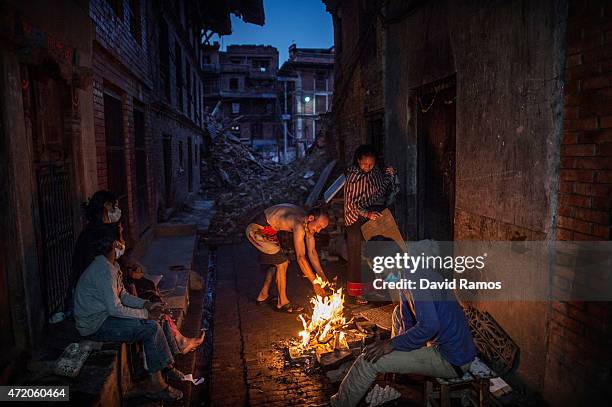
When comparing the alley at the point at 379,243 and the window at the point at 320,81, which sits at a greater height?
the window at the point at 320,81

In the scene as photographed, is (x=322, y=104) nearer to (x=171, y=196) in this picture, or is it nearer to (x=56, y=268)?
(x=171, y=196)

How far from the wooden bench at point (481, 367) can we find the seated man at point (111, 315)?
247 centimetres

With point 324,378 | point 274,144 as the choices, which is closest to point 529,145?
point 324,378

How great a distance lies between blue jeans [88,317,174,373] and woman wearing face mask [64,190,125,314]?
0.57 meters

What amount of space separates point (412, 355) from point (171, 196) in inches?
440

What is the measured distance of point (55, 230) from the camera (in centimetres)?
448

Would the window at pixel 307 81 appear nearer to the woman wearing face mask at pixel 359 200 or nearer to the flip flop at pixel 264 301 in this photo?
the woman wearing face mask at pixel 359 200

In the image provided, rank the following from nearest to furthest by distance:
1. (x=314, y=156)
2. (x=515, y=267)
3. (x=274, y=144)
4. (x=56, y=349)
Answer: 1. (x=56, y=349)
2. (x=515, y=267)
3. (x=314, y=156)
4. (x=274, y=144)

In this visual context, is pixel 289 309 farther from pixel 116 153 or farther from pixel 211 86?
pixel 211 86

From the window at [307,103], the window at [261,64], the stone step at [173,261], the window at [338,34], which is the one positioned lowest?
the stone step at [173,261]

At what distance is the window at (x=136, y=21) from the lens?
29.1ft

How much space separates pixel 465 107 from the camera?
5.33 meters

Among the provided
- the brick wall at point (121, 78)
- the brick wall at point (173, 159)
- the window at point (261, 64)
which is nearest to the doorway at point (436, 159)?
the brick wall at point (121, 78)

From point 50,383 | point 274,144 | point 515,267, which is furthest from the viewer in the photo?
point 274,144
